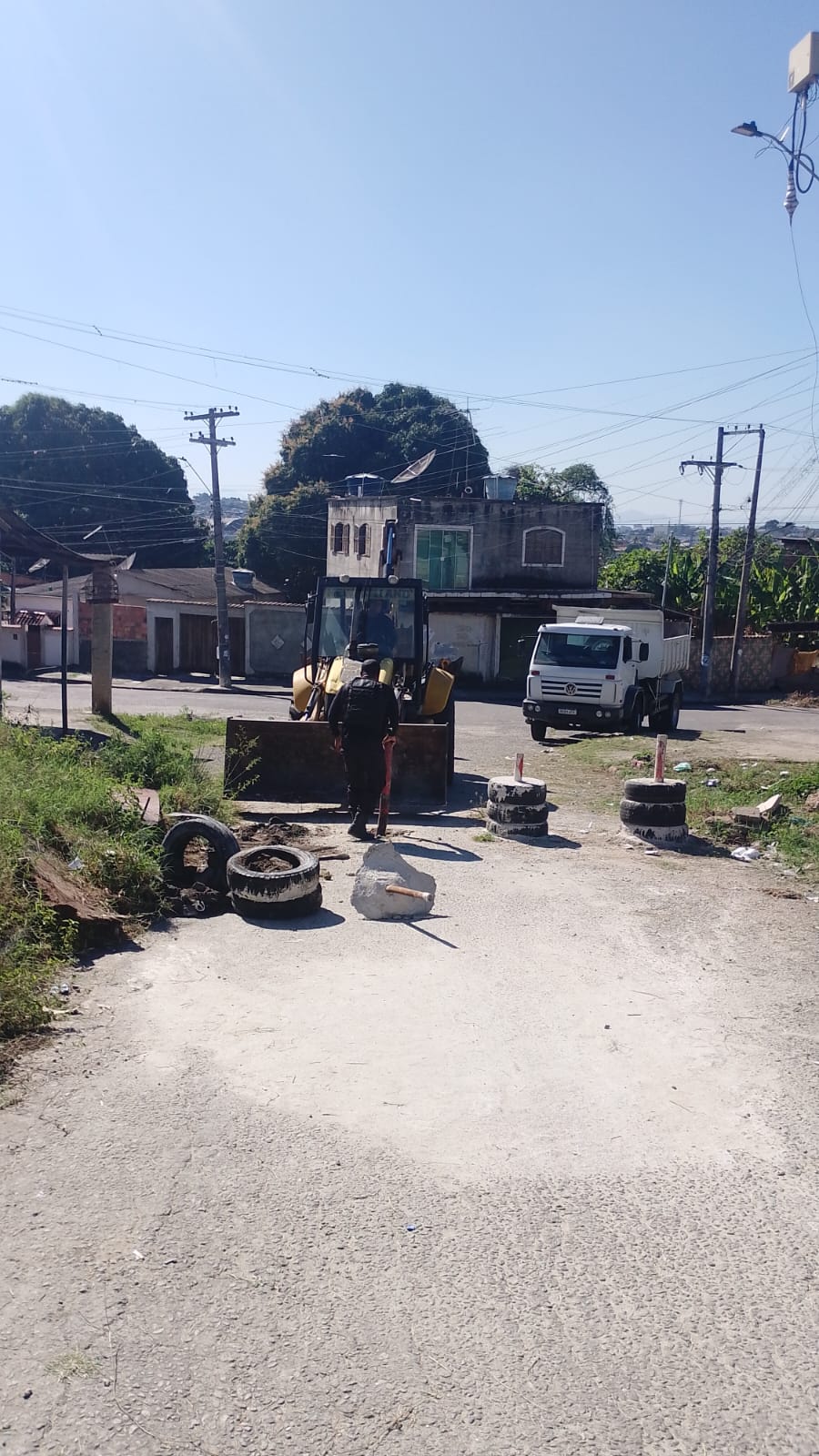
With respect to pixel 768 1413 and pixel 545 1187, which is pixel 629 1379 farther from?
pixel 545 1187

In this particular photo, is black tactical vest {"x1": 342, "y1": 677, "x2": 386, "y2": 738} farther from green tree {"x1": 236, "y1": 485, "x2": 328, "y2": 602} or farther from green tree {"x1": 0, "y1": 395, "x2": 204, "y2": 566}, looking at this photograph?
green tree {"x1": 0, "y1": 395, "x2": 204, "y2": 566}

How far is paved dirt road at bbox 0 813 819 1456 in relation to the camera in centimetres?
330

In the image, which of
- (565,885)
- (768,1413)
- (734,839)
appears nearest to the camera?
(768,1413)

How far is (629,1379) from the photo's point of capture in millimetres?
3439

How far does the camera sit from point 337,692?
13.2 metres

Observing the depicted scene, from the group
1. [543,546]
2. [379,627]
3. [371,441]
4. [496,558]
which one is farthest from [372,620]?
[371,441]

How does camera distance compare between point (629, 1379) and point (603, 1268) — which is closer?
point (629, 1379)

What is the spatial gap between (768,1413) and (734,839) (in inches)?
371

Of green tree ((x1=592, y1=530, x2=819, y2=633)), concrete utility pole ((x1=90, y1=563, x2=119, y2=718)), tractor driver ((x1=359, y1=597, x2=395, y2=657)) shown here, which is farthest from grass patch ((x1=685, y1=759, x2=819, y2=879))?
green tree ((x1=592, y1=530, x2=819, y2=633))

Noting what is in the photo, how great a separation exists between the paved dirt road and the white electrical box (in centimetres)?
946

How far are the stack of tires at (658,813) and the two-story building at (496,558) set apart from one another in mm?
27766

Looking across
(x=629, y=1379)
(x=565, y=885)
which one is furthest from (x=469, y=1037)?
(x=565, y=885)

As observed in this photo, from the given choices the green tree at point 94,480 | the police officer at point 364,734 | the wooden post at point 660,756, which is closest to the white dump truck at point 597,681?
the wooden post at point 660,756

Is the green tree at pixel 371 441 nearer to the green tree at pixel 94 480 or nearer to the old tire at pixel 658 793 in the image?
the green tree at pixel 94 480
